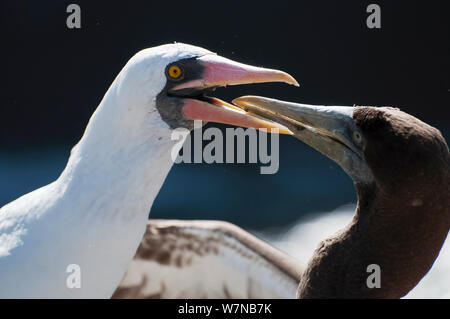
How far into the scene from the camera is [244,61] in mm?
4309

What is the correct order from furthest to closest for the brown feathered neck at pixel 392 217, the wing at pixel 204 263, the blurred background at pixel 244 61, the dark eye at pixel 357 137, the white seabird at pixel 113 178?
1. the blurred background at pixel 244 61
2. the wing at pixel 204 263
3. the white seabird at pixel 113 178
4. the dark eye at pixel 357 137
5. the brown feathered neck at pixel 392 217

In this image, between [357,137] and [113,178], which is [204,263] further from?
[357,137]

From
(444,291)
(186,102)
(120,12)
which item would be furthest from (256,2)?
(186,102)

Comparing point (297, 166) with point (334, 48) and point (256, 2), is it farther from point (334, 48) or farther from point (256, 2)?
point (256, 2)

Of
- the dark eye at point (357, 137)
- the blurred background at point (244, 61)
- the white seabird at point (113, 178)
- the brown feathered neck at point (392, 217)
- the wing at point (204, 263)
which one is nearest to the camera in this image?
the brown feathered neck at point (392, 217)

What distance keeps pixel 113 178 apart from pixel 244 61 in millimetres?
2740

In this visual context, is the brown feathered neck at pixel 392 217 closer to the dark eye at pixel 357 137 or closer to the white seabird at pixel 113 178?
the dark eye at pixel 357 137

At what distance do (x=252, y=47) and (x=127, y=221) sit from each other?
2864mm

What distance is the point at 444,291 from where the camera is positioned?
3736mm

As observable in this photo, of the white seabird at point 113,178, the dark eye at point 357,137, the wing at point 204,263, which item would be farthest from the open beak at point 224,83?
Answer: the wing at point 204,263

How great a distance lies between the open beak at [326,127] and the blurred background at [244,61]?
2.65m

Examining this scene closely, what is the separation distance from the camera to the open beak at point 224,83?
67.5 inches

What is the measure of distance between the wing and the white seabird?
858 mm

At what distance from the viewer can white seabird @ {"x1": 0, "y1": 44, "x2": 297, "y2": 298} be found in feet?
5.49
